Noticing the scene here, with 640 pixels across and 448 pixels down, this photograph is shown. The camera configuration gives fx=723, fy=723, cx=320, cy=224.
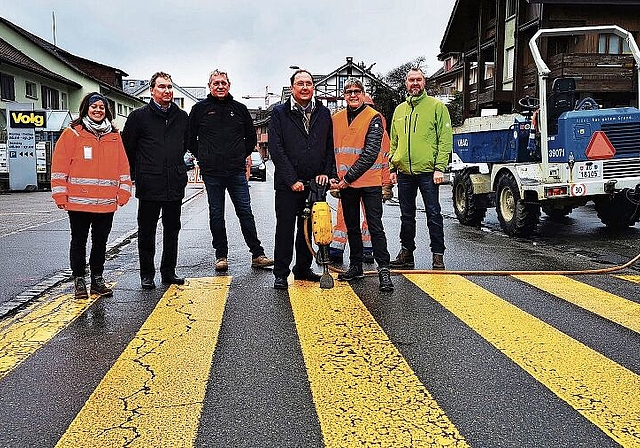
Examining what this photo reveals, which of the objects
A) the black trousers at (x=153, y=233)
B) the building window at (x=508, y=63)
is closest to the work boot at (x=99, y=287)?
the black trousers at (x=153, y=233)

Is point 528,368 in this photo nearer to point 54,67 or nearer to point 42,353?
point 42,353

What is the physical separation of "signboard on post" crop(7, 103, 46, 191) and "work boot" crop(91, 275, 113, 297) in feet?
70.9

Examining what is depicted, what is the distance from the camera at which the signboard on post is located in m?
26.2

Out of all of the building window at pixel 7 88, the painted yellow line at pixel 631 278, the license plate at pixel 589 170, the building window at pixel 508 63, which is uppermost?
the building window at pixel 508 63

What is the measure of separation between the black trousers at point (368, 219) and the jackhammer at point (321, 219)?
0.37m

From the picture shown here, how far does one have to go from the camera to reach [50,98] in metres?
43.0

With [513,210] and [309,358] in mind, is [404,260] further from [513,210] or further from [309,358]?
[309,358]

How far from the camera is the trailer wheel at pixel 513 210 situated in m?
→ 10.7

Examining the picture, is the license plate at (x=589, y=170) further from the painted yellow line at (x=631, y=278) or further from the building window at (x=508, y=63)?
the building window at (x=508, y=63)

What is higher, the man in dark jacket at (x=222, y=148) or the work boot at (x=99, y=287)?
the man in dark jacket at (x=222, y=148)

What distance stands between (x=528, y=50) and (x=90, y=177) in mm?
30671

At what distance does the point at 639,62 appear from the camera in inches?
414

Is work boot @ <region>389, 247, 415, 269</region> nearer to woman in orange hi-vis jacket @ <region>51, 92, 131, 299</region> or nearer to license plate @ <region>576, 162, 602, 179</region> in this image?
woman in orange hi-vis jacket @ <region>51, 92, 131, 299</region>

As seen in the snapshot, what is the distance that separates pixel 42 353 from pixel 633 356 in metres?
3.75
